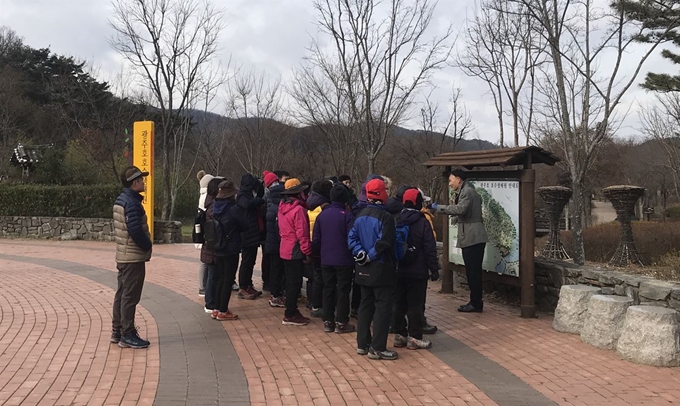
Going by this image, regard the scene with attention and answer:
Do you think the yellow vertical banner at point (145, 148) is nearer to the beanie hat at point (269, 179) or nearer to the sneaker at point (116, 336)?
the beanie hat at point (269, 179)

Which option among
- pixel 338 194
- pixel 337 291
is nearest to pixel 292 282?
pixel 337 291

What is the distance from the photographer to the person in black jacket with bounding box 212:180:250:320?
21.4 feet

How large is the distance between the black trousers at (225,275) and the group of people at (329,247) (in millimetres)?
13

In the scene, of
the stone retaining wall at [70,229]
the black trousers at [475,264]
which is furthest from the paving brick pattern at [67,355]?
the stone retaining wall at [70,229]

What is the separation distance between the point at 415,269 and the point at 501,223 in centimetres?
234

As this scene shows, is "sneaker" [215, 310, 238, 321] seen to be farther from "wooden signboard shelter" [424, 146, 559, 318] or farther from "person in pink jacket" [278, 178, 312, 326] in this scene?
"wooden signboard shelter" [424, 146, 559, 318]

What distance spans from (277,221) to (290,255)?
2.61ft

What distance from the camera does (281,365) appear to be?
506cm

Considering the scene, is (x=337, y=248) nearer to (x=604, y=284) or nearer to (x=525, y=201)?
(x=525, y=201)

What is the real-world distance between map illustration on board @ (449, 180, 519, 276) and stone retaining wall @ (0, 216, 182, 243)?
10.9 meters

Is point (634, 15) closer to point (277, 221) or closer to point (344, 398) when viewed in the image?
point (277, 221)

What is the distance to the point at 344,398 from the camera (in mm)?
4301

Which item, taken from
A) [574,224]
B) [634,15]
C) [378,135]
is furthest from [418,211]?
[378,135]

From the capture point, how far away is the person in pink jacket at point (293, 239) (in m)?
6.39
